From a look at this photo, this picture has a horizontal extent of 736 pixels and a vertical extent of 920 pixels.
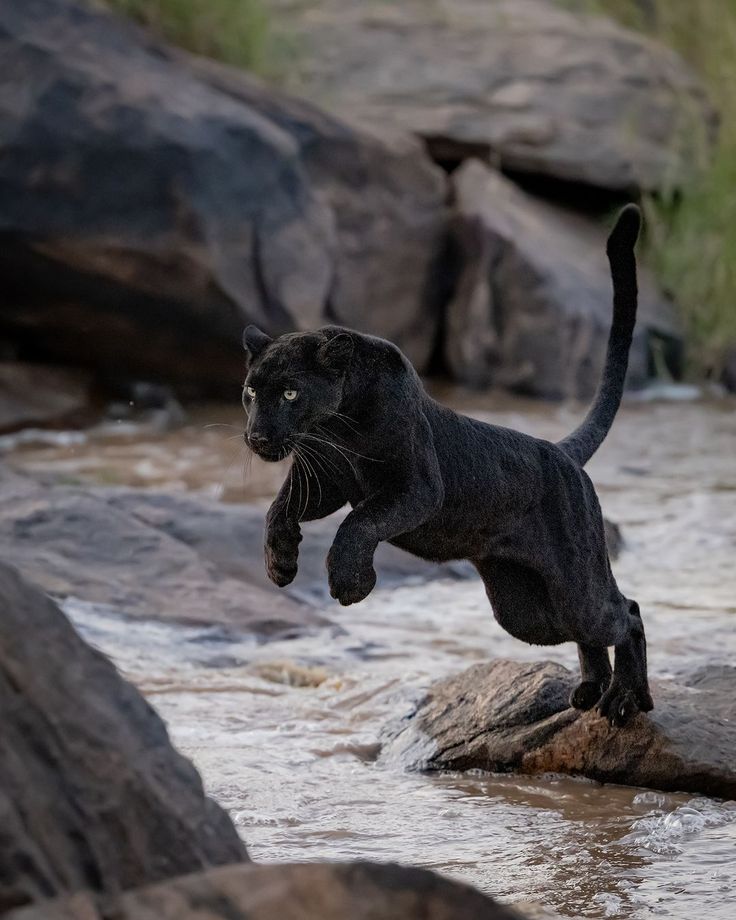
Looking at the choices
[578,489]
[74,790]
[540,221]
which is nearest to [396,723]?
[578,489]

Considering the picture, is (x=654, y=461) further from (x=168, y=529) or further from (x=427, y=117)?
(x=427, y=117)

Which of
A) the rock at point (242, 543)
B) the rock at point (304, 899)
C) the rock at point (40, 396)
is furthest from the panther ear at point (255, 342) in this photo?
the rock at point (40, 396)

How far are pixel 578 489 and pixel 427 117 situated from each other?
847 centimetres

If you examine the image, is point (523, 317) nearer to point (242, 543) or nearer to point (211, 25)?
point (211, 25)

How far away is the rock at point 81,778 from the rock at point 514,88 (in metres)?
9.12

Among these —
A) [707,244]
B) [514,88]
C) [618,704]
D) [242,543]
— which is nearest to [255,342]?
[618,704]

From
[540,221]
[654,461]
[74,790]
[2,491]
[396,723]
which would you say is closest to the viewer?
[74,790]

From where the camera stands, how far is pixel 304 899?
178 cm

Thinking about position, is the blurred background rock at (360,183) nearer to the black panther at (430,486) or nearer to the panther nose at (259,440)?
the black panther at (430,486)

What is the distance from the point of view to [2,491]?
19.2 ft

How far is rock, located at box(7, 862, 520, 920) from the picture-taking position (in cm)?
176

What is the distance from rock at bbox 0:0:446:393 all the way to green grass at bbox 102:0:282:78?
453 millimetres

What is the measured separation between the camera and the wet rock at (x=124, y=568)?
5223 millimetres

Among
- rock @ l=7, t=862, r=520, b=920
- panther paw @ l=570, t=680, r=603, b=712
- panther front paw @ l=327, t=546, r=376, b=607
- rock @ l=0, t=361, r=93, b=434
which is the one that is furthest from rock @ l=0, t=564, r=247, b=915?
rock @ l=0, t=361, r=93, b=434
